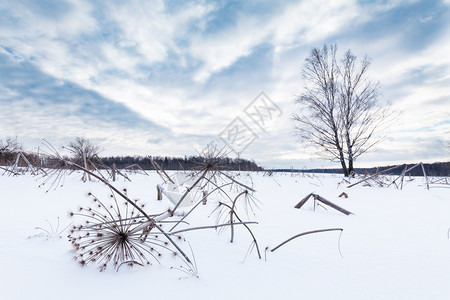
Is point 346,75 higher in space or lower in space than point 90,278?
higher

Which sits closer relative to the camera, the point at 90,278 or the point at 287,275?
the point at 90,278

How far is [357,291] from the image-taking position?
3.47 ft

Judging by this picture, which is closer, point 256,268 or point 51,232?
point 256,268

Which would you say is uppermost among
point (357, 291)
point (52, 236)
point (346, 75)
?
point (346, 75)

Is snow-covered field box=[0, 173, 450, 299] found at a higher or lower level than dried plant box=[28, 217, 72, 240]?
lower

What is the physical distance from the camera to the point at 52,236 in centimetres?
157

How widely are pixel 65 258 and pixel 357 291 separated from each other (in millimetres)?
1534

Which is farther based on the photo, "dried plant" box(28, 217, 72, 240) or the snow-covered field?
"dried plant" box(28, 217, 72, 240)

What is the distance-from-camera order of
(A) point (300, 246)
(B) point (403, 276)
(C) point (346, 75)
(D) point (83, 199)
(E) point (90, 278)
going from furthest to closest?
(C) point (346, 75) < (D) point (83, 199) < (A) point (300, 246) < (B) point (403, 276) < (E) point (90, 278)

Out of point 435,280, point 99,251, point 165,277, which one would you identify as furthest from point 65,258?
point 435,280

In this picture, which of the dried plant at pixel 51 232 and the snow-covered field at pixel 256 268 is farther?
the dried plant at pixel 51 232

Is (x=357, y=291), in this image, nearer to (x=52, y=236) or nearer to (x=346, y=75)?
(x=52, y=236)

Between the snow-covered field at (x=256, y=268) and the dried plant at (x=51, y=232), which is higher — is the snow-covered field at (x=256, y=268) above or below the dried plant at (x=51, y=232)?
below

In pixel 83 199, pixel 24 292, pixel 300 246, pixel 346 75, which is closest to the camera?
pixel 24 292
